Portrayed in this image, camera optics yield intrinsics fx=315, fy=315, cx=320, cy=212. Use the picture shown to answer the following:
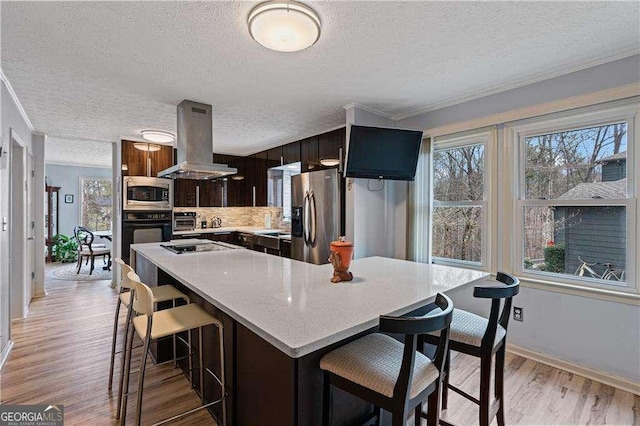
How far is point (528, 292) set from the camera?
2746 mm

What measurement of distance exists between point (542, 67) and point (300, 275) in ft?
8.02

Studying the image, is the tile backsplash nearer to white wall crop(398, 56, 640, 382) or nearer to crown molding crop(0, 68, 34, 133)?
crown molding crop(0, 68, 34, 133)

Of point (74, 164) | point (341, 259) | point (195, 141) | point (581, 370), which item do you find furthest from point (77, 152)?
point (581, 370)

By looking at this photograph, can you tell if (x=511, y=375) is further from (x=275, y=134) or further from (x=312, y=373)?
(x=275, y=134)

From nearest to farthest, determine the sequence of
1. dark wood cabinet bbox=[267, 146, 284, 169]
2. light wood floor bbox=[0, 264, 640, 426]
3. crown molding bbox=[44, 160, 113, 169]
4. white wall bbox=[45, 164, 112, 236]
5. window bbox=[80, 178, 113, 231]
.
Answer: light wood floor bbox=[0, 264, 640, 426]
dark wood cabinet bbox=[267, 146, 284, 169]
crown molding bbox=[44, 160, 113, 169]
white wall bbox=[45, 164, 112, 236]
window bbox=[80, 178, 113, 231]

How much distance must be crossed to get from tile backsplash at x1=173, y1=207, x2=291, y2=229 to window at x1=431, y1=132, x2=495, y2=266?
2.92 metres

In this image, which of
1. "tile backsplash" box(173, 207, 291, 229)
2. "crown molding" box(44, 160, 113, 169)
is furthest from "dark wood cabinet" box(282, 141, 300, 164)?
"crown molding" box(44, 160, 113, 169)

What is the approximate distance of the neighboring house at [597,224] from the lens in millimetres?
2367

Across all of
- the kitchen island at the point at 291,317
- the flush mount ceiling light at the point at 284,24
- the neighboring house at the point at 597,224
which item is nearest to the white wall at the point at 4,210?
the kitchen island at the point at 291,317

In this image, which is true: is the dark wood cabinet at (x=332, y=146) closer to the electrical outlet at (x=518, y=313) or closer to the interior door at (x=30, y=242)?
the electrical outlet at (x=518, y=313)

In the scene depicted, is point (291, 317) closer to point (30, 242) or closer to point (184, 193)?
point (30, 242)

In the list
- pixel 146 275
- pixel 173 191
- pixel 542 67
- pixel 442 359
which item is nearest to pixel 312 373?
pixel 442 359

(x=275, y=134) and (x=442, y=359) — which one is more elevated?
(x=275, y=134)

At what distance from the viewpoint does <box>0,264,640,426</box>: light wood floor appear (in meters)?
1.95
